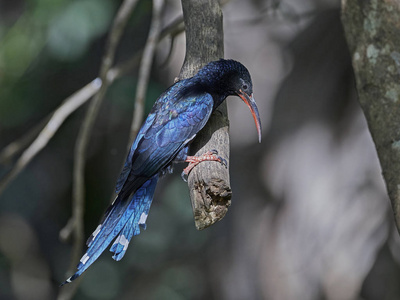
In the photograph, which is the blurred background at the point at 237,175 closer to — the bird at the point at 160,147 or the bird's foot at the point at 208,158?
the bird at the point at 160,147

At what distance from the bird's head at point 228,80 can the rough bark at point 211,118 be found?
63mm

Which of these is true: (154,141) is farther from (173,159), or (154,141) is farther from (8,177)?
(8,177)

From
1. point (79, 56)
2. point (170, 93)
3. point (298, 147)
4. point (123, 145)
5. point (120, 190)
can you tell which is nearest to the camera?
point (120, 190)

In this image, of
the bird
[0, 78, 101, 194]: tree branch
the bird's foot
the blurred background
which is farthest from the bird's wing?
the blurred background

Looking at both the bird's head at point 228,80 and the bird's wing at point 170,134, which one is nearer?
the bird's wing at point 170,134

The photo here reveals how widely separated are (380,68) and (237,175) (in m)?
1.98

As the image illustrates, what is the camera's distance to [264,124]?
4523mm

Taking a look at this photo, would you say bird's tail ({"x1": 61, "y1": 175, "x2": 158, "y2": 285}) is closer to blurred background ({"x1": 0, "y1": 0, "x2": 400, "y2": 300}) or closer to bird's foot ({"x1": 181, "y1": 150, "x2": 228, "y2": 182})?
bird's foot ({"x1": 181, "y1": 150, "x2": 228, "y2": 182})

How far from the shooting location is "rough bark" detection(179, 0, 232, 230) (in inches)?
81.9

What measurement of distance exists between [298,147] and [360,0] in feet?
5.40

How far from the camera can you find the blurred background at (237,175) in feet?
14.0

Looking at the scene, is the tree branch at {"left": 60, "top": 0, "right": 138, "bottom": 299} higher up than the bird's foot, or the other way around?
the bird's foot

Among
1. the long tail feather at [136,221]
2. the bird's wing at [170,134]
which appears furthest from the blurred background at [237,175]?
the long tail feather at [136,221]

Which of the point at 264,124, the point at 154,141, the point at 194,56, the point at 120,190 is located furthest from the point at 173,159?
the point at 264,124
